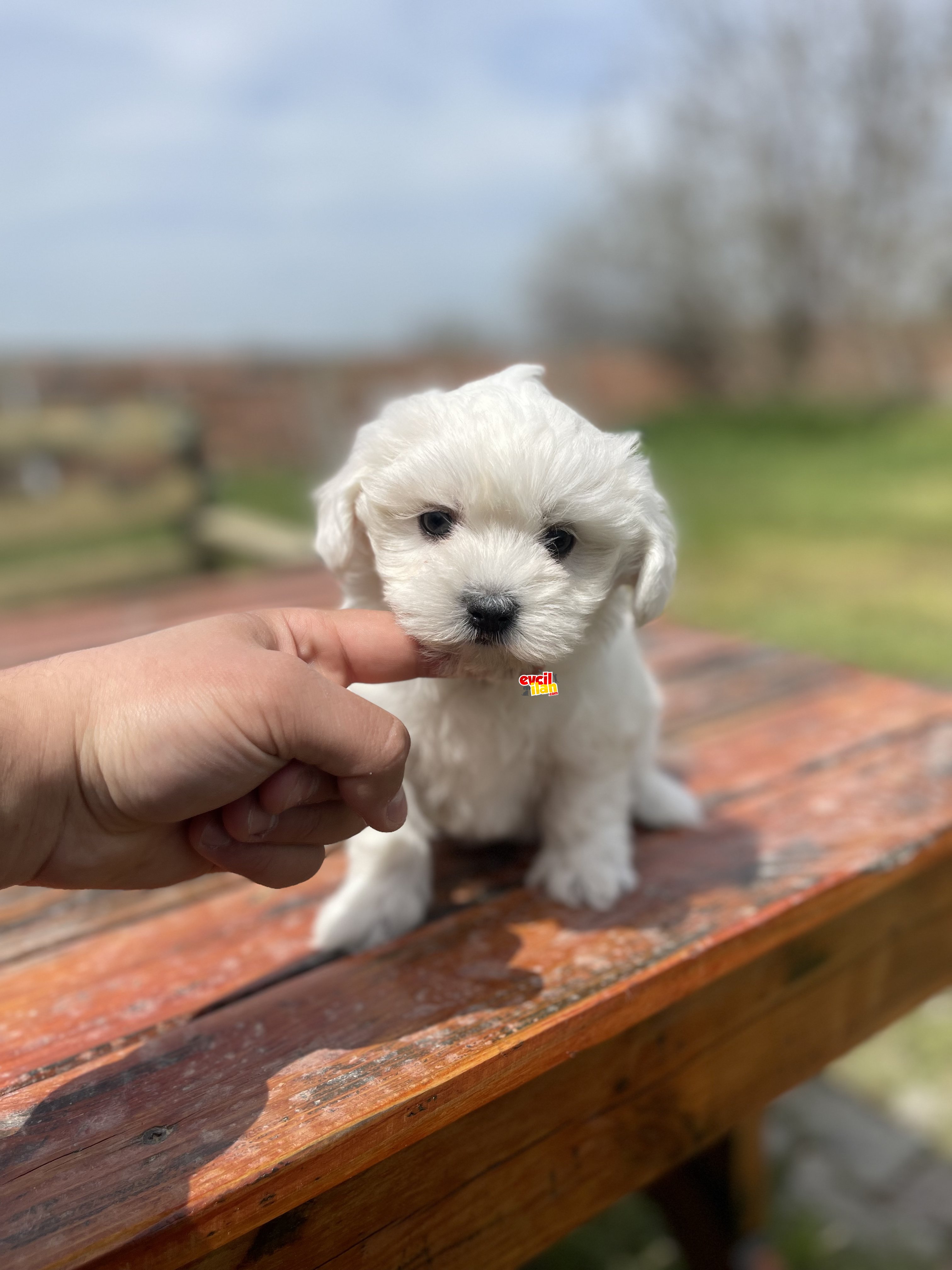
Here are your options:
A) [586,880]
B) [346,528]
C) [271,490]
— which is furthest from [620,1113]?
[271,490]

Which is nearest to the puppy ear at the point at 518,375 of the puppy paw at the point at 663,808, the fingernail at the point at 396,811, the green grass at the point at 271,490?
the fingernail at the point at 396,811

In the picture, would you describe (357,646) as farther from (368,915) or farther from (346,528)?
(368,915)

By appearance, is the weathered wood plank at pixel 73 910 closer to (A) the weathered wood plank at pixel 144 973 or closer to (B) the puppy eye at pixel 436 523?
(A) the weathered wood plank at pixel 144 973

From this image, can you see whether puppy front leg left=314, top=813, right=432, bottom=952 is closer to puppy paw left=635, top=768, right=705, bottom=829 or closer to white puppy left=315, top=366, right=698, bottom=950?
white puppy left=315, top=366, right=698, bottom=950

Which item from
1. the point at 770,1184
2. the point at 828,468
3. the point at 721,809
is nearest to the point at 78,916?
the point at 721,809

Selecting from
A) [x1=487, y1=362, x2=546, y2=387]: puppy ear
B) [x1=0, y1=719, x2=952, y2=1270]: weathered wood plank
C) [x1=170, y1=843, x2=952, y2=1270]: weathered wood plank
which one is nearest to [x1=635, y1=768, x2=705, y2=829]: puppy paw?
[x1=0, y1=719, x2=952, y2=1270]: weathered wood plank

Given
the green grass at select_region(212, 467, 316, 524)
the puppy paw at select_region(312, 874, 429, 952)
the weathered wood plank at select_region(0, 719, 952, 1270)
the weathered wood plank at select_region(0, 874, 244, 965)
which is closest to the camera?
the weathered wood plank at select_region(0, 719, 952, 1270)
